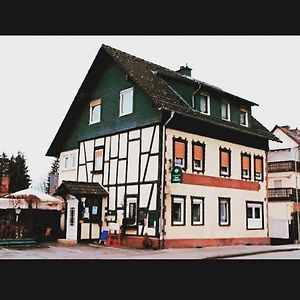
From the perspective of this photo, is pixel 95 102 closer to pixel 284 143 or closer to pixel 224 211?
pixel 224 211

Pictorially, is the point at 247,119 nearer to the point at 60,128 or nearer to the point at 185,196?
the point at 185,196

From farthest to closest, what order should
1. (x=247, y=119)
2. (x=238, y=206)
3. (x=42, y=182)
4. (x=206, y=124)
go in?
(x=42, y=182)
(x=247, y=119)
(x=238, y=206)
(x=206, y=124)

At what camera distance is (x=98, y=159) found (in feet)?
79.0

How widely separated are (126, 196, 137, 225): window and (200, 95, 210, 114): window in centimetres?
596

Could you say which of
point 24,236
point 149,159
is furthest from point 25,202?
point 149,159

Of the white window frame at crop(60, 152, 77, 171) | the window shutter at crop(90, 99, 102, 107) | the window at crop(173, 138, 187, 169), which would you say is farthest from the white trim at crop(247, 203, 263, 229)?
the white window frame at crop(60, 152, 77, 171)

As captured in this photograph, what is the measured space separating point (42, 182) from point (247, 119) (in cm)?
7166

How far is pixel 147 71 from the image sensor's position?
76.3ft

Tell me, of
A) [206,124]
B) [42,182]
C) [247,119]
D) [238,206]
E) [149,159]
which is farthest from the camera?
[42,182]

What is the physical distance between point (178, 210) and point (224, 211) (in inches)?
149

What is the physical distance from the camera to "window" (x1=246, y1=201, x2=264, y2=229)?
80.9ft

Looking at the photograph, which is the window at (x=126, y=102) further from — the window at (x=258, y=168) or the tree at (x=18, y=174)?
the tree at (x=18, y=174)

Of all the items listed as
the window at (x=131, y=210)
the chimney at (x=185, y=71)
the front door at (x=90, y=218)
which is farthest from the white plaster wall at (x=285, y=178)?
the window at (x=131, y=210)

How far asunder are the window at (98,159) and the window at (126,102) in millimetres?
2588
